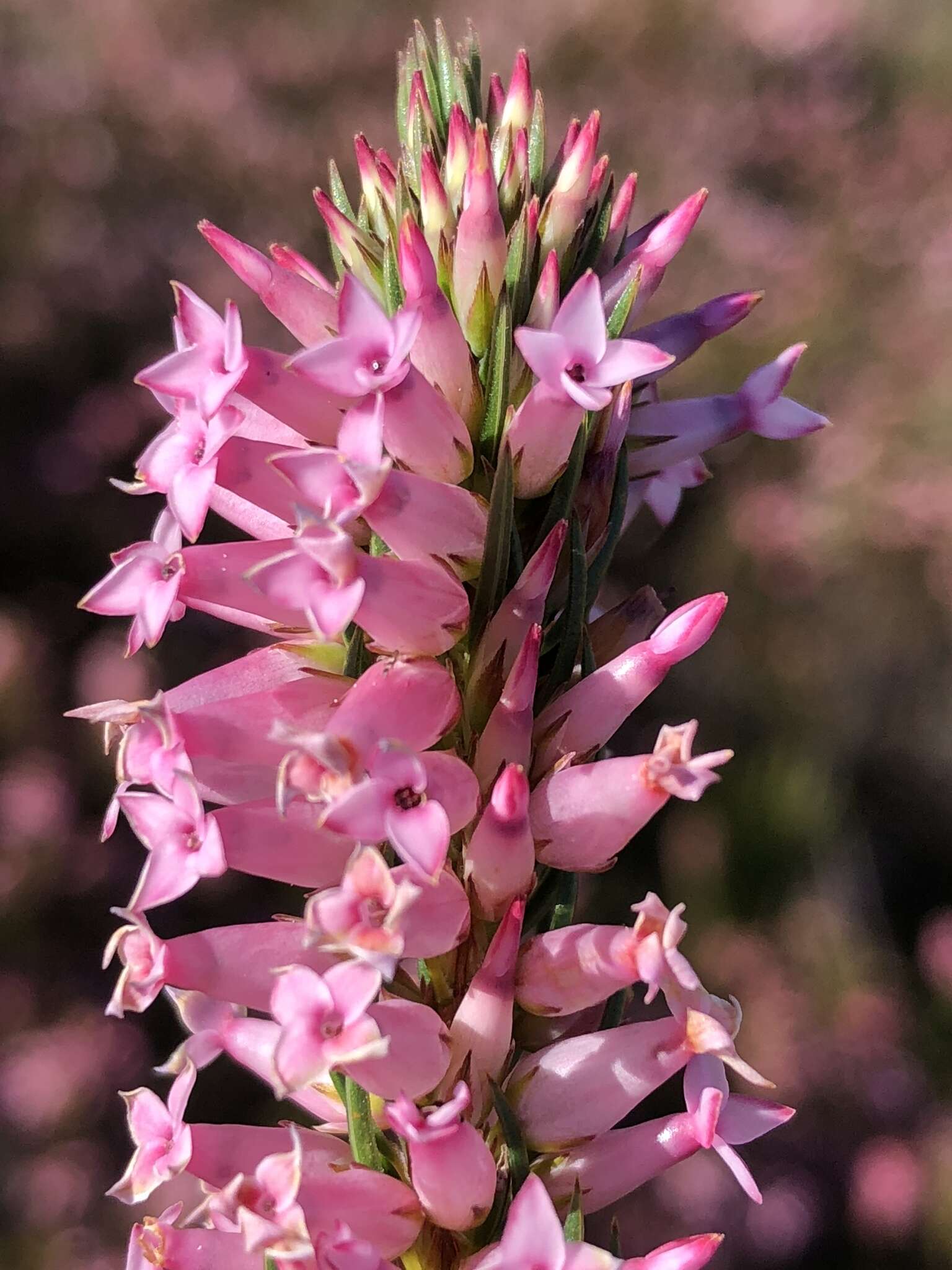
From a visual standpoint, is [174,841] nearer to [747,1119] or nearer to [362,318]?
[362,318]

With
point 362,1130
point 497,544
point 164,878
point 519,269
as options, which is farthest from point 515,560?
point 362,1130

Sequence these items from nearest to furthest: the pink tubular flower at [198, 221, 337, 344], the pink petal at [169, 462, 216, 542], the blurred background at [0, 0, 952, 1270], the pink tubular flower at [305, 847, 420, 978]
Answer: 1. the pink tubular flower at [305, 847, 420, 978]
2. the pink petal at [169, 462, 216, 542]
3. the pink tubular flower at [198, 221, 337, 344]
4. the blurred background at [0, 0, 952, 1270]

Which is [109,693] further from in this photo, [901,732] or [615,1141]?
Result: [901,732]

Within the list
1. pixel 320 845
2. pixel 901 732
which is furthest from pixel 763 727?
pixel 320 845

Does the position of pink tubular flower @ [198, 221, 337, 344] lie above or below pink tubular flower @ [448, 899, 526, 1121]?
above

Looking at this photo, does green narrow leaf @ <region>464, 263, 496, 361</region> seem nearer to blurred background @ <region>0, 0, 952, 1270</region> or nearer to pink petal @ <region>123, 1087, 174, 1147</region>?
pink petal @ <region>123, 1087, 174, 1147</region>

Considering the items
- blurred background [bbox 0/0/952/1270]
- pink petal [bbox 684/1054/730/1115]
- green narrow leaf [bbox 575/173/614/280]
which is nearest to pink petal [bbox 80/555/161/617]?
green narrow leaf [bbox 575/173/614/280]

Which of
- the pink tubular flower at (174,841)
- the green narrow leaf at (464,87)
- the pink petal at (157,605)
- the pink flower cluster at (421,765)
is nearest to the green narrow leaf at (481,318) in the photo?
the pink flower cluster at (421,765)
